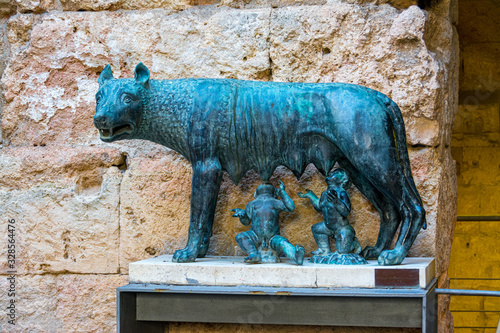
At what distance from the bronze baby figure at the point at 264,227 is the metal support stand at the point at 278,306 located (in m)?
0.18

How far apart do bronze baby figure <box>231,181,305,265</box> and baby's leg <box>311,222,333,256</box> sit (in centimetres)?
13

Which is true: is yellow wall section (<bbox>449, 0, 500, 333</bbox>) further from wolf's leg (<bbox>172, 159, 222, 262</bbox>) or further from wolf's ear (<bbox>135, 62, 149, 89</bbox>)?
wolf's ear (<bbox>135, 62, 149, 89</bbox>)

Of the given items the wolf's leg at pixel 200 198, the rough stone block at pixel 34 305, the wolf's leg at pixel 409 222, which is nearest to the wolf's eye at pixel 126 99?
the wolf's leg at pixel 200 198

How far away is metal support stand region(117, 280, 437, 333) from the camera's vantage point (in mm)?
2156

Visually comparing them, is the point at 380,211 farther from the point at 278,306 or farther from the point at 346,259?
the point at 278,306

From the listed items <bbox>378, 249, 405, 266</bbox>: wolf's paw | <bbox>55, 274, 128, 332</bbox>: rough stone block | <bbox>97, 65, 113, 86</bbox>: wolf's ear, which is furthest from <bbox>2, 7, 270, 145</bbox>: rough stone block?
<bbox>378, 249, 405, 266</bbox>: wolf's paw

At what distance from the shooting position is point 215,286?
2.30 metres

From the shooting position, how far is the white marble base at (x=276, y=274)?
2191 mm

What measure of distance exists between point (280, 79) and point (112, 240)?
1.03m

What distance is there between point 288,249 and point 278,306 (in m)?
0.21

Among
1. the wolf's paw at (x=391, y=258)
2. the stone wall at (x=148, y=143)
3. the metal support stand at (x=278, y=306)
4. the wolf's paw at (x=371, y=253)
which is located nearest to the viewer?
the metal support stand at (x=278, y=306)

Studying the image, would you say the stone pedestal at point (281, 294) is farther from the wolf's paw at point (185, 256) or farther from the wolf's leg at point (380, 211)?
the wolf's leg at point (380, 211)

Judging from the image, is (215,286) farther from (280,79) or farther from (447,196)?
(447,196)

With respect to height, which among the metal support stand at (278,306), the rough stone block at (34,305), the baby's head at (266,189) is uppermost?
the baby's head at (266,189)
